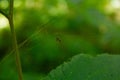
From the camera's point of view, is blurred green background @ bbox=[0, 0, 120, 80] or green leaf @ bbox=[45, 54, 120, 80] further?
blurred green background @ bbox=[0, 0, 120, 80]

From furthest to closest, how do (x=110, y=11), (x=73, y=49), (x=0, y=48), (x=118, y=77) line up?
1. (x=110, y=11)
2. (x=0, y=48)
3. (x=73, y=49)
4. (x=118, y=77)

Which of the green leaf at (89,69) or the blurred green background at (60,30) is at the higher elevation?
the blurred green background at (60,30)

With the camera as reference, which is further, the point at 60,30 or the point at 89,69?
the point at 60,30

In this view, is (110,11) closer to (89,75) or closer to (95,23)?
(95,23)

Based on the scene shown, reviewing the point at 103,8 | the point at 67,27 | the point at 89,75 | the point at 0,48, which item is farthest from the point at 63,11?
the point at 89,75

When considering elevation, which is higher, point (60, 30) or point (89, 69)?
point (60, 30)

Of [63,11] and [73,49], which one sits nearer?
[73,49]

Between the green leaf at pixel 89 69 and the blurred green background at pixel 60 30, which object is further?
the blurred green background at pixel 60 30

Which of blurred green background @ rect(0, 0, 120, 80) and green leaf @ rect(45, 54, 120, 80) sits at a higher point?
blurred green background @ rect(0, 0, 120, 80)
